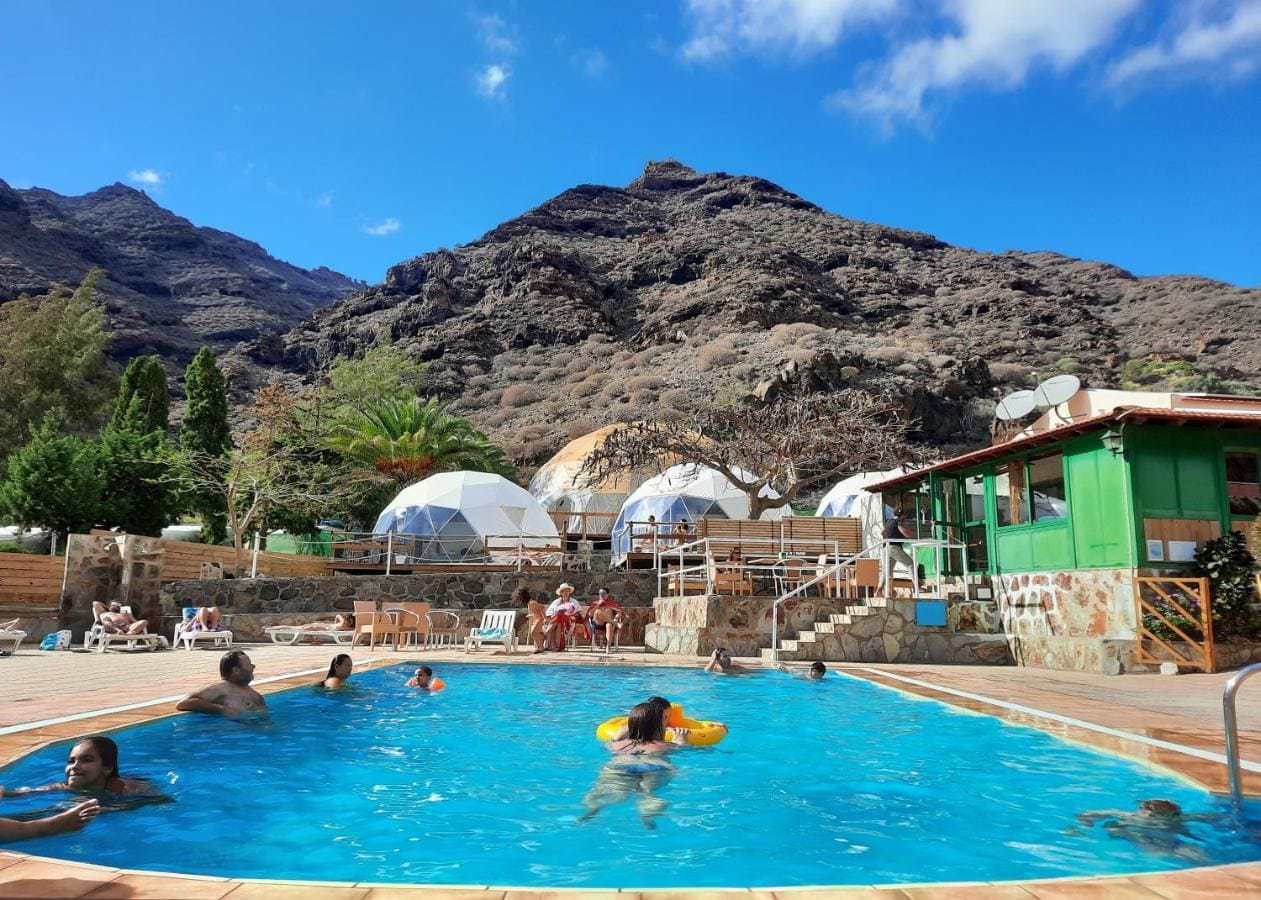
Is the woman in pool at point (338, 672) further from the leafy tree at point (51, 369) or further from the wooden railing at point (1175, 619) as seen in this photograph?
the leafy tree at point (51, 369)

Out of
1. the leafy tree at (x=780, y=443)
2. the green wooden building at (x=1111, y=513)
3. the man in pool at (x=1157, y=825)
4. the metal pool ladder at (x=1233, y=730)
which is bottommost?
the man in pool at (x=1157, y=825)

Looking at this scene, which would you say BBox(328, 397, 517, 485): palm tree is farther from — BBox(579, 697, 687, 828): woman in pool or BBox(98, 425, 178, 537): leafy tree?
BBox(579, 697, 687, 828): woman in pool

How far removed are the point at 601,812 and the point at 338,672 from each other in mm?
4866

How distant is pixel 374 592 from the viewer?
18.6m

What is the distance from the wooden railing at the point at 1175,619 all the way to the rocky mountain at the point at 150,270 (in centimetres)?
6823

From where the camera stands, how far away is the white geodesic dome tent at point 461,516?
25.1 metres

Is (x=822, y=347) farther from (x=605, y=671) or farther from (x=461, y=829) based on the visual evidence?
(x=461, y=829)

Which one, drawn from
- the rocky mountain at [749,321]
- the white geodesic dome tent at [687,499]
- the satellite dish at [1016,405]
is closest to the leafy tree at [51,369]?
the rocky mountain at [749,321]

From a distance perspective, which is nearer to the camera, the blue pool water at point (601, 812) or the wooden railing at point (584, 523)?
the blue pool water at point (601, 812)

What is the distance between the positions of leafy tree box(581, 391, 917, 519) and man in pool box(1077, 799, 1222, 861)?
15.1 m

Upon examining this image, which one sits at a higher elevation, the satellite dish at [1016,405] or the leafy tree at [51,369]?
the leafy tree at [51,369]

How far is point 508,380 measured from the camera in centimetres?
6306

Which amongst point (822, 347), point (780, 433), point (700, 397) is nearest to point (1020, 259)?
point (822, 347)

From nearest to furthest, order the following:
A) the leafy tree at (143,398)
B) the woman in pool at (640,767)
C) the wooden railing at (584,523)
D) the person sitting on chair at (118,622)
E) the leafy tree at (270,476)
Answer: the woman in pool at (640,767) → the person sitting on chair at (118,622) → the leafy tree at (270,476) → the wooden railing at (584,523) → the leafy tree at (143,398)
